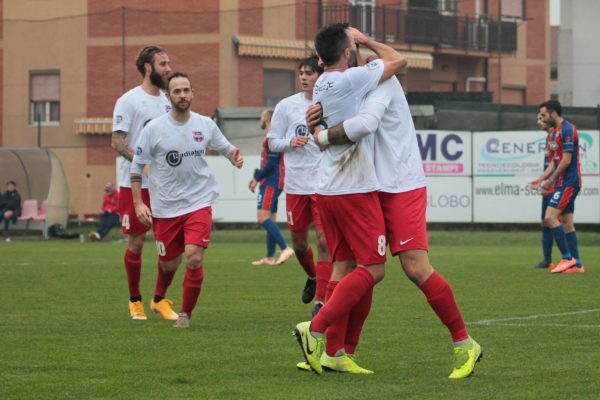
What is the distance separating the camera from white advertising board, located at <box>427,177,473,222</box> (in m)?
30.6

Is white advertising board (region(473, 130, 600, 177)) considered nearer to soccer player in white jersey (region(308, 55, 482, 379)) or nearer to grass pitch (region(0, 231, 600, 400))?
grass pitch (region(0, 231, 600, 400))

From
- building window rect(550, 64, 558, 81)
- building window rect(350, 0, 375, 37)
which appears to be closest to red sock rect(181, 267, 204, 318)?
building window rect(350, 0, 375, 37)

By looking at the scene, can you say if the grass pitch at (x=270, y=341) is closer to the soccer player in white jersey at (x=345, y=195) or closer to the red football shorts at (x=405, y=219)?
the soccer player in white jersey at (x=345, y=195)

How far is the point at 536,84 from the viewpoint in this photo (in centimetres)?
5088

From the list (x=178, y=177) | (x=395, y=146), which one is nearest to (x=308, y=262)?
(x=178, y=177)

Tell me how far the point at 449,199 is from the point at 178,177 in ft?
67.3

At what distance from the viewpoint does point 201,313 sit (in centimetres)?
1177

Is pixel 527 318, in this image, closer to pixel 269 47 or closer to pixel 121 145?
pixel 121 145

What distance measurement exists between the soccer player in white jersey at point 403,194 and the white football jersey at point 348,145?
0.06 metres

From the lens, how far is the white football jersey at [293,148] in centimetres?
1227

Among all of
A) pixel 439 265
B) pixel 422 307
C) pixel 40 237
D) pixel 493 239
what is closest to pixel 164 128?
pixel 422 307

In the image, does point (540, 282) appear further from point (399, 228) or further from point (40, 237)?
point (40, 237)

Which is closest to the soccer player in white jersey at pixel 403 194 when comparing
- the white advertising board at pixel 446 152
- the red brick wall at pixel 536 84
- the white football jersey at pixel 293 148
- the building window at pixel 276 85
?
the white football jersey at pixel 293 148

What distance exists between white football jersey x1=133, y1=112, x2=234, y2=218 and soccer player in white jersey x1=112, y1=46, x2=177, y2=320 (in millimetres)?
666
